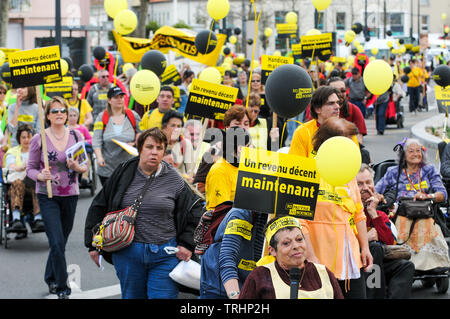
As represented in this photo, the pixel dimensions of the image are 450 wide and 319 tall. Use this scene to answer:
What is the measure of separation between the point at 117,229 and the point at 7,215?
4870 millimetres

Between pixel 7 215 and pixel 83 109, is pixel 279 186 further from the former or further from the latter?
pixel 83 109

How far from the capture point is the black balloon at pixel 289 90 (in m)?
6.00

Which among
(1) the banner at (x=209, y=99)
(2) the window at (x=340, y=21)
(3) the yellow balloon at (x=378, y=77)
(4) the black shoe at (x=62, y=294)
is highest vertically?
(2) the window at (x=340, y=21)

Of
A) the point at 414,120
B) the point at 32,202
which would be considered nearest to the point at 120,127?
the point at 32,202

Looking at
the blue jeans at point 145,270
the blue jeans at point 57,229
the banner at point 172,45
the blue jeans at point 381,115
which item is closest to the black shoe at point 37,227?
the blue jeans at point 57,229

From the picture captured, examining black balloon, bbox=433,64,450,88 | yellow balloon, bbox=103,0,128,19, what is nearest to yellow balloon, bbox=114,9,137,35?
yellow balloon, bbox=103,0,128,19

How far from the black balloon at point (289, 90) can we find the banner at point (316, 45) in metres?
6.14

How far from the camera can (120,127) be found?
959 centimetres

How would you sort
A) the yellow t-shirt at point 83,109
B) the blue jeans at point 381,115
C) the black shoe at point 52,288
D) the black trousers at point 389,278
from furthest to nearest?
the blue jeans at point 381,115
the yellow t-shirt at point 83,109
the black shoe at point 52,288
the black trousers at point 389,278

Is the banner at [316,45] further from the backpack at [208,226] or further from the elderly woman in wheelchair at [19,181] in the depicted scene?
the backpack at [208,226]

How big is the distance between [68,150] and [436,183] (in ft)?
11.1

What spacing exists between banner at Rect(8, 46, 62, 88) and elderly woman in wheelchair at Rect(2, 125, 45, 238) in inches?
94.2

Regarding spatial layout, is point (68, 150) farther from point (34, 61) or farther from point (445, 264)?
point (445, 264)
